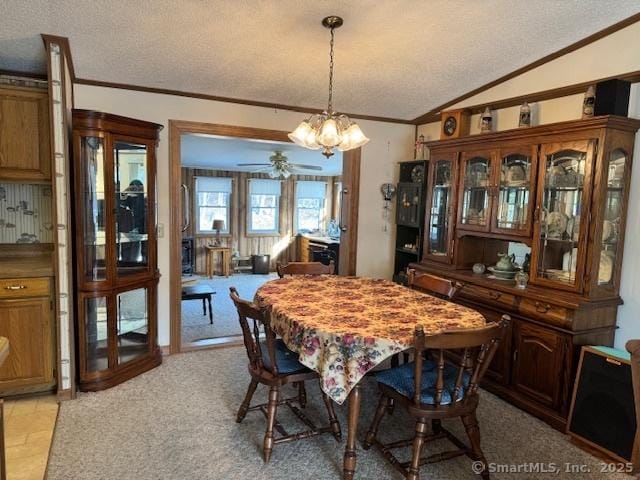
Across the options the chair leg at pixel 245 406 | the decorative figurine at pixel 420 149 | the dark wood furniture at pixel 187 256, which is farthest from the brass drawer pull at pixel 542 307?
the dark wood furniture at pixel 187 256

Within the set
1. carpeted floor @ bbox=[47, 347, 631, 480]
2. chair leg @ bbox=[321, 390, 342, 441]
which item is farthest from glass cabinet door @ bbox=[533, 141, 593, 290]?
chair leg @ bbox=[321, 390, 342, 441]

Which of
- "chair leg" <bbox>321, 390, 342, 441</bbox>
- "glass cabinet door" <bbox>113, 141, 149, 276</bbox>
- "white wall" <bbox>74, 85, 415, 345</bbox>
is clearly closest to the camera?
"chair leg" <bbox>321, 390, 342, 441</bbox>

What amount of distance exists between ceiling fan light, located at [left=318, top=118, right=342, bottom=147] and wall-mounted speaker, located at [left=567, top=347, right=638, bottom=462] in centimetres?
199

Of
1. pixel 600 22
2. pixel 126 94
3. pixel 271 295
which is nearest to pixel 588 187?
pixel 600 22

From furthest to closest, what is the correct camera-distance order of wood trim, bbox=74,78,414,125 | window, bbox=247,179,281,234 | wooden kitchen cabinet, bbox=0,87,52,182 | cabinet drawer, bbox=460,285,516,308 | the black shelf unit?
window, bbox=247,179,281,234 → the black shelf unit → wood trim, bbox=74,78,414,125 → cabinet drawer, bbox=460,285,516,308 → wooden kitchen cabinet, bbox=0,87,52,182

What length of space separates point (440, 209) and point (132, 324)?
285 cm

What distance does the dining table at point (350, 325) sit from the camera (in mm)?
2018

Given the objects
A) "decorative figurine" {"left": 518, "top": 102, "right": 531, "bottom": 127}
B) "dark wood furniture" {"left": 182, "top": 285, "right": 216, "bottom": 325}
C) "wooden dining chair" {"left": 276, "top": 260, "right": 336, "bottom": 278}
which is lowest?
"dark wood furniture" {"left": 182, "top": 285, "right": 216, "bottom": 325}

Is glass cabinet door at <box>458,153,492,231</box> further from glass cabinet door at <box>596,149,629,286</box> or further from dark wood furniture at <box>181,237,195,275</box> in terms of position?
dark wood furniture at <box>181,237,195,275</box>

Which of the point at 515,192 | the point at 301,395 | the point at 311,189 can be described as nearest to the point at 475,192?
the point at 515,192

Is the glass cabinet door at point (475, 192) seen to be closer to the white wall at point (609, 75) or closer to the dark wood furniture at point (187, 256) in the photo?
the white wall at point (609, 75)

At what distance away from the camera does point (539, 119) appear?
339cm

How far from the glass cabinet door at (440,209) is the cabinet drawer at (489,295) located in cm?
47

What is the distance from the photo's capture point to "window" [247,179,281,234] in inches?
353
